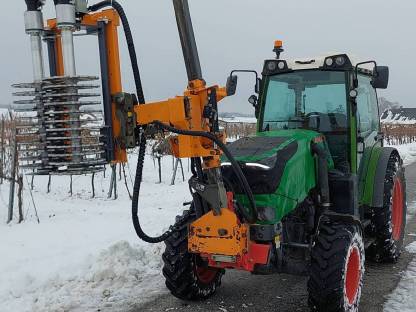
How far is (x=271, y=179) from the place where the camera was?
3713 millimetres

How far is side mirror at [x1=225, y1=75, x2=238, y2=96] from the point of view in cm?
327

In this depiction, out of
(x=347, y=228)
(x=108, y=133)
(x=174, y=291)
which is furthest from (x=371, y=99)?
(x=108, y=133)

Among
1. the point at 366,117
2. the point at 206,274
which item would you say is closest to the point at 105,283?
the point at 206,274

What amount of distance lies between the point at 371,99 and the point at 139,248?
329 centimetres

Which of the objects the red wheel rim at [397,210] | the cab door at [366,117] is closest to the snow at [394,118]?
the red wheel rim at [397,210]

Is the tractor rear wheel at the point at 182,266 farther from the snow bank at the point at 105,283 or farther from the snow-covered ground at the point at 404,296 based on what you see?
the snow-covered ground at the point at 404,296

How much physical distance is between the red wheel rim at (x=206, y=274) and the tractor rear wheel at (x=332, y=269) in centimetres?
105

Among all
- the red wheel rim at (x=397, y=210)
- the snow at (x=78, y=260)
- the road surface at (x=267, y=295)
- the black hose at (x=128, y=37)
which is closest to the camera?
the black hose at (x=128, y=37)

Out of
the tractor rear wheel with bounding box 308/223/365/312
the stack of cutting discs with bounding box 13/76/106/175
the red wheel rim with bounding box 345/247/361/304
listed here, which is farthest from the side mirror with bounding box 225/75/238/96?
the red wheel rim with bounding box 345/247/361/304

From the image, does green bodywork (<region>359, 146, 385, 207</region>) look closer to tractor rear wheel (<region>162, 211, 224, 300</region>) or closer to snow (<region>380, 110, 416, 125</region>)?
tractor rear wheel (<region>162, 211, 224, 300</region>)

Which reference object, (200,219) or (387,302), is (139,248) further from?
(387,302)

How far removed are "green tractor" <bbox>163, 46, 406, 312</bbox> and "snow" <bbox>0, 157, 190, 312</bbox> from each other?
2.68ft

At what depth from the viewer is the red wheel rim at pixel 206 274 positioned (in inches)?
171

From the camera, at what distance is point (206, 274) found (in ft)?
14.6
